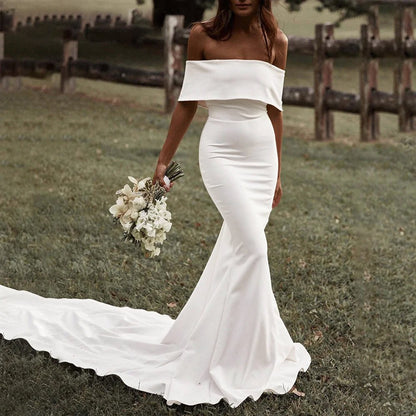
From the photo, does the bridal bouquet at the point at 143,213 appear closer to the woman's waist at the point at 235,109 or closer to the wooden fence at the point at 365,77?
the woman's waist at the point at 235,109

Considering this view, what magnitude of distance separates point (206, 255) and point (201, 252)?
0.08m

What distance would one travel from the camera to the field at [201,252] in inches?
187

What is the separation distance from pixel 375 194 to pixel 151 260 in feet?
12.6

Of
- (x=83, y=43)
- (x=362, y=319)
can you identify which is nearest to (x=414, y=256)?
(x=362, y=319)

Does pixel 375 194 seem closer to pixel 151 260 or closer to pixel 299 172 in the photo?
pixel 299 172

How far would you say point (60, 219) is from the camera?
840 centimetres

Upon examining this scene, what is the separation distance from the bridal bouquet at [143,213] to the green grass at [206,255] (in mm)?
900

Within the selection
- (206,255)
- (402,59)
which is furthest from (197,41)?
(402,59)

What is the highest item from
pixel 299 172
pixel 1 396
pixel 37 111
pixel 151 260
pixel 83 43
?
pixel 1 396

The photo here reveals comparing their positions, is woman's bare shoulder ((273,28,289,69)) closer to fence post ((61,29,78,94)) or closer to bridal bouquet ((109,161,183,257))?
bridal bouquet ((109,161,183,257))

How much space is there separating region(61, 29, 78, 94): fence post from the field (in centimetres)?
304

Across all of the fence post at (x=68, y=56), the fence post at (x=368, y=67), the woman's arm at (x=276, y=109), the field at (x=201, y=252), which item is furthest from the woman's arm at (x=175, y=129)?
the fence post at (x=68, y=56)

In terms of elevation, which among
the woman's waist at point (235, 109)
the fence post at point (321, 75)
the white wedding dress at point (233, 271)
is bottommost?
the fence post at point (321, 75)

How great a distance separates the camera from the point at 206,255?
755cm
